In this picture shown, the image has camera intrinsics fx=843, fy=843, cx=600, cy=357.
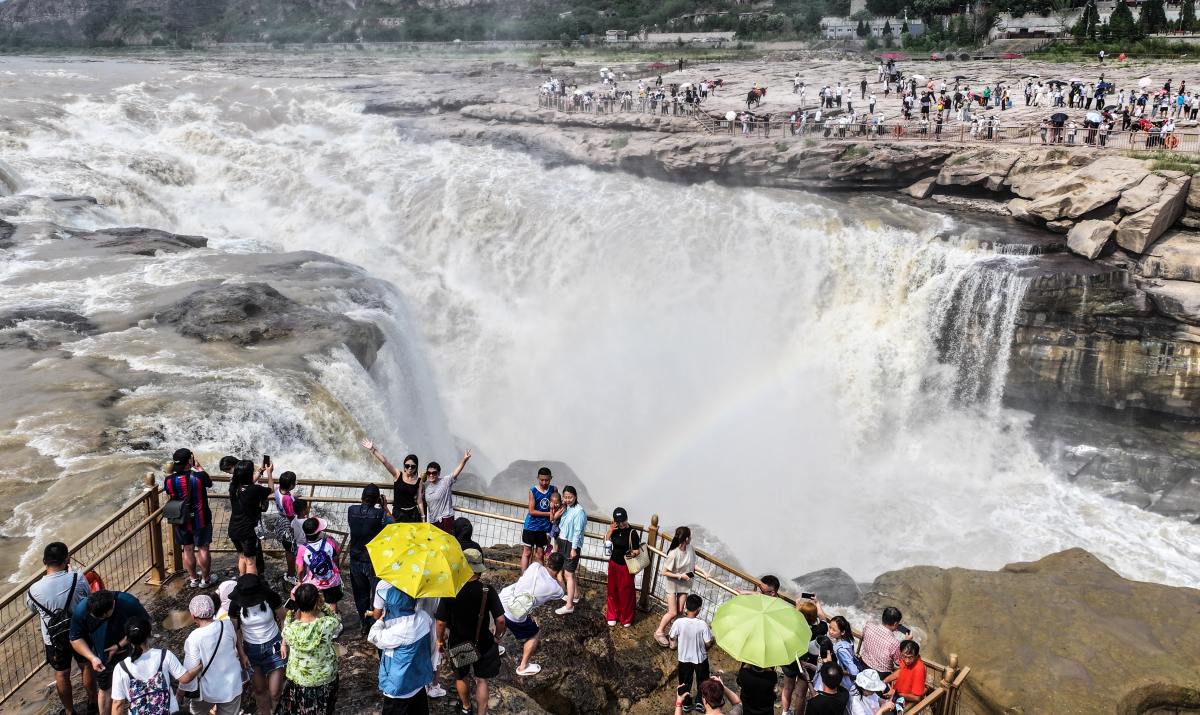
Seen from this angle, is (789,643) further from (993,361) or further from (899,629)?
(993,361)

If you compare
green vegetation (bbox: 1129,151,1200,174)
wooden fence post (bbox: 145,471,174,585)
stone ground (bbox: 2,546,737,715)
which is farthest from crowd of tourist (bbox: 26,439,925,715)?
green vegetation (bbox: 1129,151,1200,174)

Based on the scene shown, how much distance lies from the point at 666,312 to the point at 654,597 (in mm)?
14621

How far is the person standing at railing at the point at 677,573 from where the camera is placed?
26.2 feet

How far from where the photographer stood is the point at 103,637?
5.78 metres

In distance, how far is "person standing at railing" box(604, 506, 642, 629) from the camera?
26.8 feet

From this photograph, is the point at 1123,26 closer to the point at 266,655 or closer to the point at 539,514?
the point at 539,514

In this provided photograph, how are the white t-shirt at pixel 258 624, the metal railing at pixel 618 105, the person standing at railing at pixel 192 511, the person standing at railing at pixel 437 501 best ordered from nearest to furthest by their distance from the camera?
the white t-shirt at pixel 258 624 < the person standing at railing at pixel 192 511 < the person standing at railing at pixel 437 501 < the metal railing at pixel 618 105

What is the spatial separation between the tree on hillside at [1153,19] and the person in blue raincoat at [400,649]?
4755 cm

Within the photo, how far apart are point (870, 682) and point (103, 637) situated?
18.3 feet

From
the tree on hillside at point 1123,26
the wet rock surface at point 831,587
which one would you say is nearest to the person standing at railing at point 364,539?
the wet rock surface at point 831,587

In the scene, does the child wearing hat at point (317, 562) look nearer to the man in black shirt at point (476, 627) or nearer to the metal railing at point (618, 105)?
the man in black shirt at point (476, 627)

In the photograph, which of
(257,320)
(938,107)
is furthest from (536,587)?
(938,107)

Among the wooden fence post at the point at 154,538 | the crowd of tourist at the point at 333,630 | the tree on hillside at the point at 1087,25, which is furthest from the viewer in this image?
the tree on hillside at the point at 1087,25

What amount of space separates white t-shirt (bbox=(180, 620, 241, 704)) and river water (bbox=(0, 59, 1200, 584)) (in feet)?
15.7
